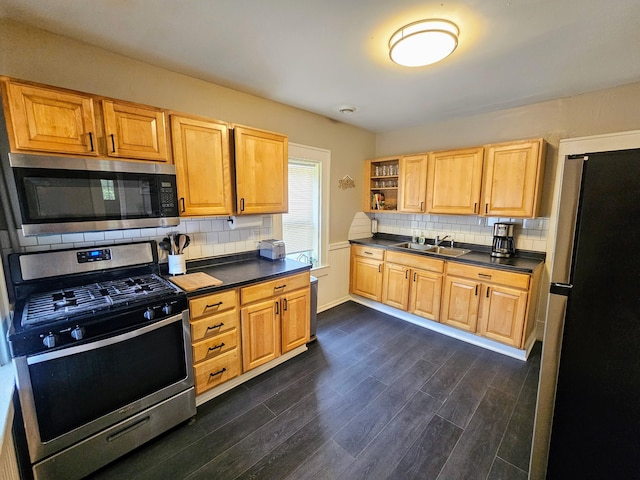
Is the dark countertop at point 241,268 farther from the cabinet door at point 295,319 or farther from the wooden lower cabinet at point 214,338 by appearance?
the cabinet door at point 295,319

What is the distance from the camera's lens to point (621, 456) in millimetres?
1055

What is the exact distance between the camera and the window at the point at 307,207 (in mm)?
3238

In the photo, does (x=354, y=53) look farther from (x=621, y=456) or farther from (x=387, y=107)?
(x=621, y=456)

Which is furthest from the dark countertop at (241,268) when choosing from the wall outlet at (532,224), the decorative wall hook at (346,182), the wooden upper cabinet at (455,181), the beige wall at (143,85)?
the wall outlet at (532,224)

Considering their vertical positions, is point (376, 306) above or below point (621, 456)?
below

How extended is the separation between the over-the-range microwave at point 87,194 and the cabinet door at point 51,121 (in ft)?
0.30

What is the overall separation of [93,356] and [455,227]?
A: 3.71 meters

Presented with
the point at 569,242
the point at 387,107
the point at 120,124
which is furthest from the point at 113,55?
the point at 569,242

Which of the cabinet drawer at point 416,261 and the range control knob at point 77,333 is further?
the cabinet drawer at point 416,261

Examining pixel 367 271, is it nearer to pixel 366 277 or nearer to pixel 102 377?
pixel 366 277

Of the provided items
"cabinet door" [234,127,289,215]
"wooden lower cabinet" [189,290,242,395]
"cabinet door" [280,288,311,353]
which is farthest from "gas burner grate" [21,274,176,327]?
"cabinet door" [280,288,311,353]

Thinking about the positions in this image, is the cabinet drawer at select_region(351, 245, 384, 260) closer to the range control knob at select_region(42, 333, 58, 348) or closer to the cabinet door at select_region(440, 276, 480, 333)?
the cabinet door at select_region(440, 276, 480, 333)

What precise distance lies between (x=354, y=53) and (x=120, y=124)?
163 centimetres

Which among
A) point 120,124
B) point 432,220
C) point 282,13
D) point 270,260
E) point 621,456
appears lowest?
point 621,456
